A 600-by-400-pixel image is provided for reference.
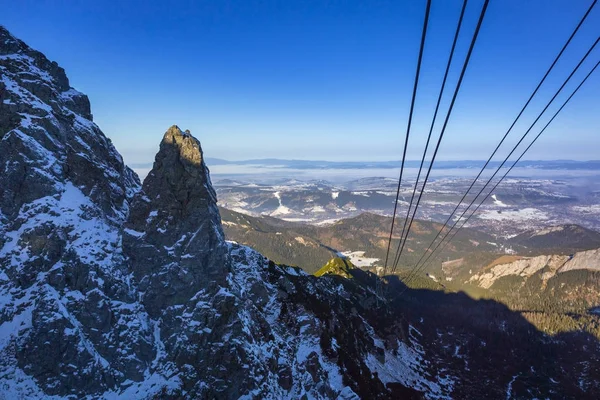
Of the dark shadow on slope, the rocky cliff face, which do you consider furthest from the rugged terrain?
the dark shadow on slope

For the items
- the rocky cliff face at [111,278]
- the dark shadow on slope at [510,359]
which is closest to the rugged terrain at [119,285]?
the rocky cliff face at [111,278]

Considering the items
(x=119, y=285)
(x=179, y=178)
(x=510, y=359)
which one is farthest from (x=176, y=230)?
(x=510, y=359)

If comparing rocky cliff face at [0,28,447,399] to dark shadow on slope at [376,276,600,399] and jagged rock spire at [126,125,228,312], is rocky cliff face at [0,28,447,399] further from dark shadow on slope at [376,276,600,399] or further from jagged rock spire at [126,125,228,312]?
dark shadow on slope at [376,276,600,399]

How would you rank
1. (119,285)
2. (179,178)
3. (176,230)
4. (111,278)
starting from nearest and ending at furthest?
(111,278)
(119,285)
(176,230)
(179,178)

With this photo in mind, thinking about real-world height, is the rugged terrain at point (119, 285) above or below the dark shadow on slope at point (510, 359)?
above

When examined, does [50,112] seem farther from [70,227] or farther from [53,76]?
[70,227]

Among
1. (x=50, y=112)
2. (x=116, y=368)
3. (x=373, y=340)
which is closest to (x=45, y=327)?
(x=116, y=368)

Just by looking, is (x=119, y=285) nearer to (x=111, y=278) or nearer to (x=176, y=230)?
(x=111, y=278)

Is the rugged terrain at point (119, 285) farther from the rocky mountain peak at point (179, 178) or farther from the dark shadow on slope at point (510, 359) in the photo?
the dark shadow on slope at point (510, 359)
